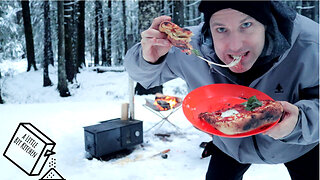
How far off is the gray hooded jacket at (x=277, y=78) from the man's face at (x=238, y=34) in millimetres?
185

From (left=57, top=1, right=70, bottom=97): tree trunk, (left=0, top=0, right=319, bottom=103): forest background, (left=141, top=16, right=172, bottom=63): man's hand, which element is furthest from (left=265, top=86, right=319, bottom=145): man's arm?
(left=57, top=1, right=70, bottom=97): tree trunk

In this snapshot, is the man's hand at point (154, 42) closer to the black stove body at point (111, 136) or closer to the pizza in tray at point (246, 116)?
the pizza in tray at point (246, 116)

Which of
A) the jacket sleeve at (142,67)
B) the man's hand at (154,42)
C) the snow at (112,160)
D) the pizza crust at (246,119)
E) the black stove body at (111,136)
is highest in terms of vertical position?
the man's hand at (154,42)

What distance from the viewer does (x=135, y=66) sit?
1646 mm

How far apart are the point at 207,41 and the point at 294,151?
3.25ft

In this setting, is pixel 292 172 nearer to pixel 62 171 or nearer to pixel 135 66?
pixel 135 66

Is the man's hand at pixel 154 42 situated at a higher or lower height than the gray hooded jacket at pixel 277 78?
higher

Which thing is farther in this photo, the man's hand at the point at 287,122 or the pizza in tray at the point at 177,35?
the pizza in tray at the point at 177,35

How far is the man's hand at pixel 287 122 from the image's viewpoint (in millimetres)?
1215

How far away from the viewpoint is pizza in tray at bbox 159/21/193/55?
1.46 m

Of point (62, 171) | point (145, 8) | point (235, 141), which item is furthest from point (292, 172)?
point (145, 8)

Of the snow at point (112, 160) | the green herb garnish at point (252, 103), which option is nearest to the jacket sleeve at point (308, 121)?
the green herb garnish at point (252, 103)

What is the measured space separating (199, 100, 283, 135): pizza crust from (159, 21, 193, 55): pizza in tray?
0.49 metres

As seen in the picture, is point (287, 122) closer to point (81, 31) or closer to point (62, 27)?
point (62, 27)
